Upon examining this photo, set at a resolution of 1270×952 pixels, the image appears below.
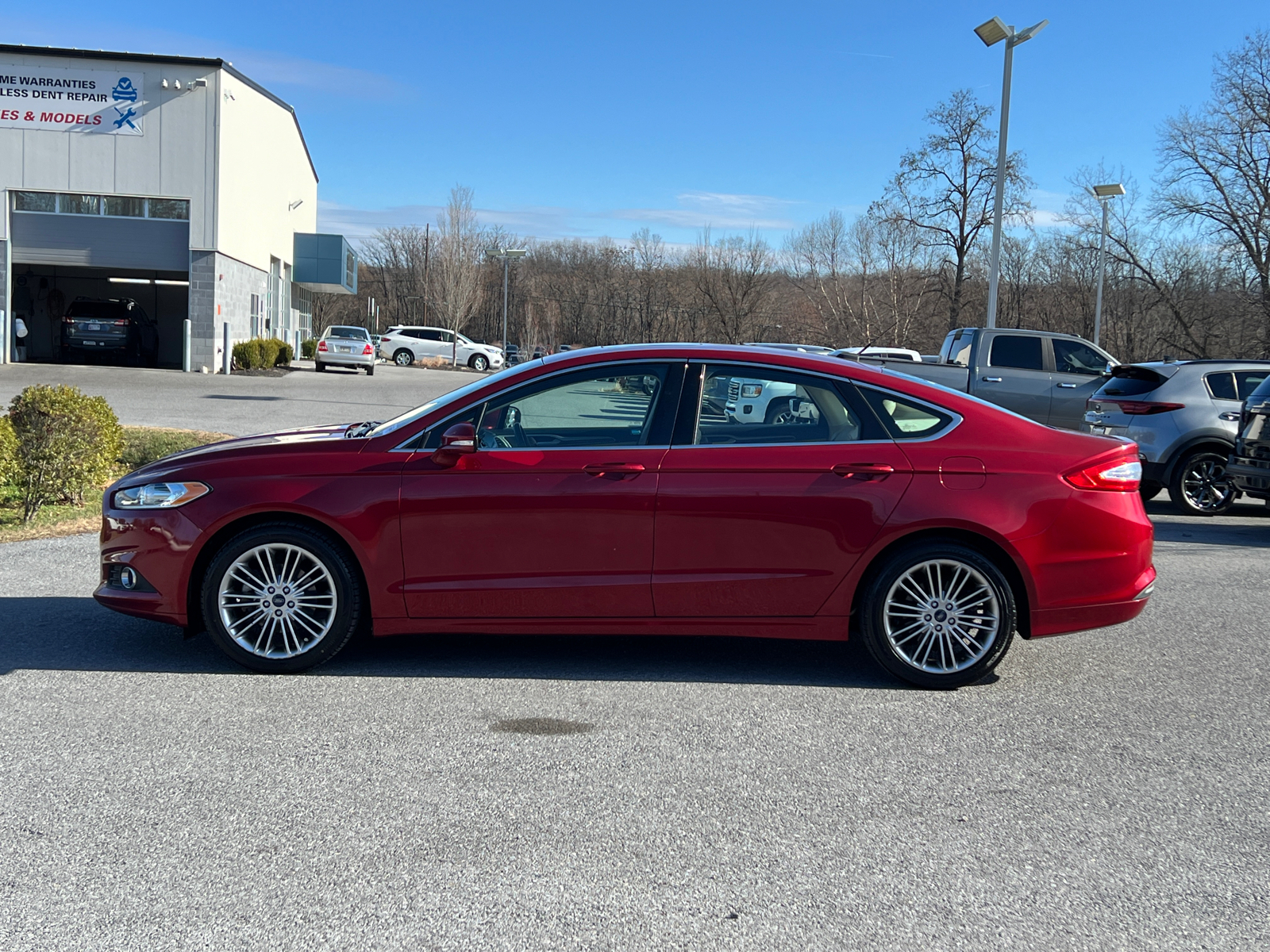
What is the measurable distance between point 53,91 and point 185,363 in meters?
8.03

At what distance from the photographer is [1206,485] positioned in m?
12.0

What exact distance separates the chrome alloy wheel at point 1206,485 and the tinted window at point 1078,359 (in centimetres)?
479

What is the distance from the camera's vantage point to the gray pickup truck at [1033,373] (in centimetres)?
1634

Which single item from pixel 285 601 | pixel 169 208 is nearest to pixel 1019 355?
pixel 285 601

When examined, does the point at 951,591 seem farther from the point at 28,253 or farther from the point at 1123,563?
the point at 28,253

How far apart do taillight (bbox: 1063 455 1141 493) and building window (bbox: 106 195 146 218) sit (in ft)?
102

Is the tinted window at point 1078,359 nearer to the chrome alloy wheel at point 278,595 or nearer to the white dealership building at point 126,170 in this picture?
the chrome alloy wheel at point 278,595

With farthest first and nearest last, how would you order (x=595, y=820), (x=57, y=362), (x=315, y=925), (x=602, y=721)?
(x=57, y=362)
(x=602, y=721)
(x=595, y=820)
(x=315, y=925)

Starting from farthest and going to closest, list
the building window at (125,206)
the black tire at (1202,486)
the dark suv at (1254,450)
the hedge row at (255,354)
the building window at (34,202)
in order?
the hedge row at (255,354), the building window at (125,206), the building window at (34,202), the black tire at (1202,486), the dark suv at (1254,450)

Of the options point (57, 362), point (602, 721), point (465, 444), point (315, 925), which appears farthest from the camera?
point (57, 362)

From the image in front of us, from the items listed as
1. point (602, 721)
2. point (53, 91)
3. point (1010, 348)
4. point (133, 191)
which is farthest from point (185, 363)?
point (602, 721)

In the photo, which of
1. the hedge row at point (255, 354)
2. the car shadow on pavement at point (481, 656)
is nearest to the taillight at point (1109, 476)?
the car shadow on pavement at point (481, 656)

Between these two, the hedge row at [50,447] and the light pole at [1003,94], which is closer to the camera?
the hedge row at [50,447]

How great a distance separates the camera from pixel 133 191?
30641 millimetres
